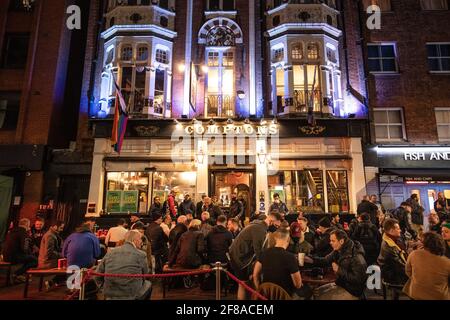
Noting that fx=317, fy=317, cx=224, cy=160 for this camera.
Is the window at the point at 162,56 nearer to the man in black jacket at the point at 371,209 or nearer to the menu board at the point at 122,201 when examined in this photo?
the menu board at the point at 122,201

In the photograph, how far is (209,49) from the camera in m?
16.4

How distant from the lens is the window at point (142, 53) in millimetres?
15875

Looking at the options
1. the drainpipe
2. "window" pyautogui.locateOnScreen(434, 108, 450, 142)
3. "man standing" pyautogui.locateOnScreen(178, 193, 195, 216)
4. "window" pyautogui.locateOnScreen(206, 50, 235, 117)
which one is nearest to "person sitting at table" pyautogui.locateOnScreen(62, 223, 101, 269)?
"man standing" pyautogui.locateOnScreen(178, 193, 195, 216)

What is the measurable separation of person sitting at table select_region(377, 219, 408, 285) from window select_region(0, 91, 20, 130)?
17.3 meters

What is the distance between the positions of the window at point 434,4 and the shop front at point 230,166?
835cm

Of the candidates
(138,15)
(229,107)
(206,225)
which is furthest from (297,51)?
(206,225)

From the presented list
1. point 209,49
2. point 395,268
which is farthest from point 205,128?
point 395,268

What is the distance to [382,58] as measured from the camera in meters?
16.7

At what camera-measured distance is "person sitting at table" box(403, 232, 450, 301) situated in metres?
4.51

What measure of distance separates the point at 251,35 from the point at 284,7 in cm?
212

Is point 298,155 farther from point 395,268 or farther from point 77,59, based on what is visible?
point 77,59

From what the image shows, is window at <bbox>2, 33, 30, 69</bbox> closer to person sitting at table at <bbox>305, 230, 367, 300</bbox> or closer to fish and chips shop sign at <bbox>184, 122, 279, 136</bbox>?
fish and chips shop sign at <bbox>184, 122, 279, 136</bbox>

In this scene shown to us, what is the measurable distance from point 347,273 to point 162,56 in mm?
14215
